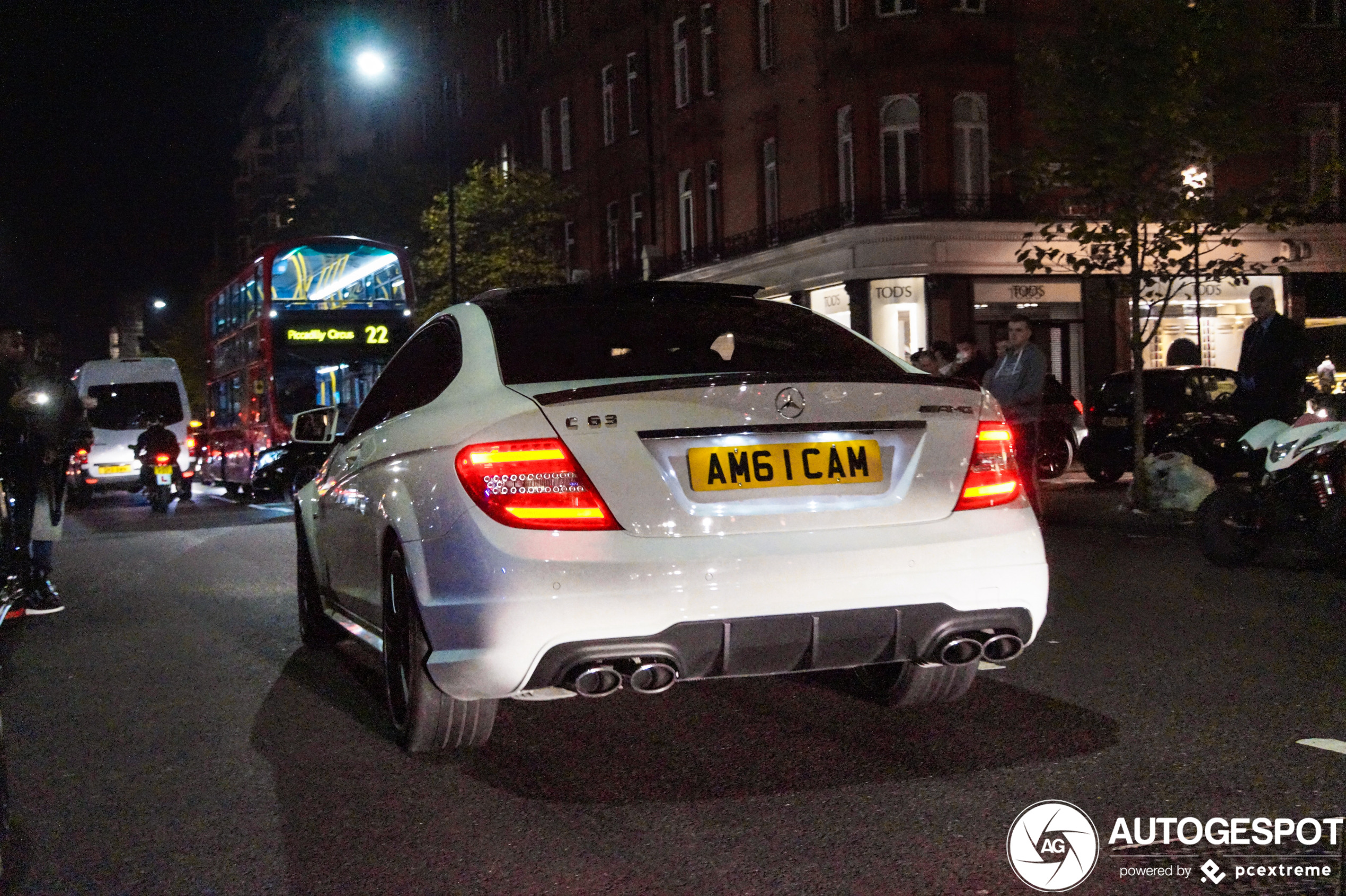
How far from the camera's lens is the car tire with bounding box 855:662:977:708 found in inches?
220

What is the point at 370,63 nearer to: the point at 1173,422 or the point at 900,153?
the point at 900,153

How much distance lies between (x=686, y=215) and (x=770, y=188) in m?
4.53

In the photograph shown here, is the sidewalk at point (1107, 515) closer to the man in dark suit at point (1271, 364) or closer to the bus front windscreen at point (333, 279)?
the man in dark suit at point (1271, 364)

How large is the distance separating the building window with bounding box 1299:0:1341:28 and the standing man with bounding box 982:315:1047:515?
82.5 feet

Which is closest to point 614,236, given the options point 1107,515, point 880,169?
point 880,169

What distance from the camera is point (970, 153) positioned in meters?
31.3

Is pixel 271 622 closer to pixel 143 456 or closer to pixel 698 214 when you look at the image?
pixel 143 456

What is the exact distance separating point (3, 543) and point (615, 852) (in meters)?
4.65

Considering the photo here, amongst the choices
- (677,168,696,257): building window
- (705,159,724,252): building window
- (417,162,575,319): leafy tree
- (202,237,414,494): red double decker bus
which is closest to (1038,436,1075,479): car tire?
(202,237,414,494): red double decker bus

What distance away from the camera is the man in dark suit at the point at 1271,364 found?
1150cm

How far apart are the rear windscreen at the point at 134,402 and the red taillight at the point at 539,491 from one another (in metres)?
A: 26.3

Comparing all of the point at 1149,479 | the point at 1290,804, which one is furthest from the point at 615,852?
the point at 1149,479

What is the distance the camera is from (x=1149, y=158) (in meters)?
16.2

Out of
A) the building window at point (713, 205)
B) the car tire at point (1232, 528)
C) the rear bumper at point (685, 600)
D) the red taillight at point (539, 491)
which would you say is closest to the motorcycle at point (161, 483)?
the car tire at point (1232, 528)
